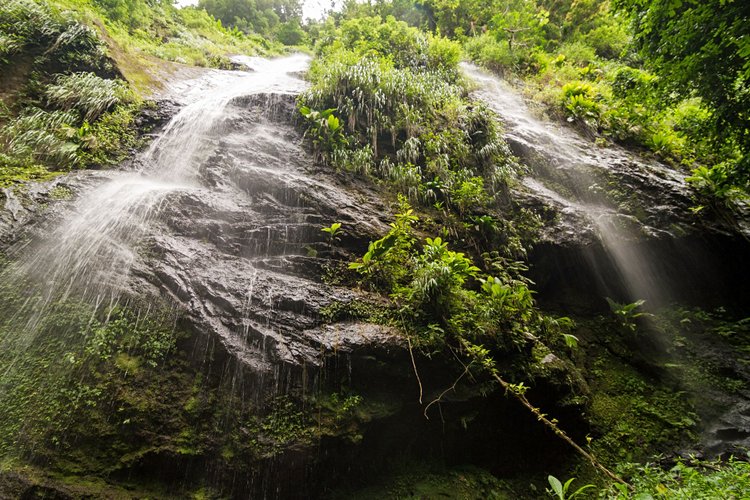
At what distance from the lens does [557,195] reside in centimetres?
778

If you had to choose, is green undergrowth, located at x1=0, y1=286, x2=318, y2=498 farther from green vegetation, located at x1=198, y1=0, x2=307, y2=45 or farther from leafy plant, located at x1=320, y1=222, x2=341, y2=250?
green vegetation, located at x1=198, y1=0, x2=307, y2=45

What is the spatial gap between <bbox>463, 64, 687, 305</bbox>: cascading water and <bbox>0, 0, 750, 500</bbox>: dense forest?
59 millimetres

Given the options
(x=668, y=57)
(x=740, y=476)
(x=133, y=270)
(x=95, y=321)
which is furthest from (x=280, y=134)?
(x=740, y=476)

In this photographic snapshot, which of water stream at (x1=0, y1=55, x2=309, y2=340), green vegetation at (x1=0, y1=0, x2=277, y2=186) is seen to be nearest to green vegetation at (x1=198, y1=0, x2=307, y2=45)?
green vegetation at (x1=0, y1=0, x2=277, y2=186)

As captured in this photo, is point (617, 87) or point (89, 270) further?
point (617, 87)

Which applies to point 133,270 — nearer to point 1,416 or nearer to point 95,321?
point 95,321

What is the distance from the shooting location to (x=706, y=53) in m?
5.18

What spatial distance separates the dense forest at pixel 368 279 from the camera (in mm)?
3943

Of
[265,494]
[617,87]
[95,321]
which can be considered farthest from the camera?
[617,87]

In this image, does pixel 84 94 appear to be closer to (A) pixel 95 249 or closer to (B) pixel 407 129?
(A) pixel 95 249

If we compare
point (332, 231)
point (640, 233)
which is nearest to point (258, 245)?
point (332, 231)

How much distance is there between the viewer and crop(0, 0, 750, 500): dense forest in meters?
3.94

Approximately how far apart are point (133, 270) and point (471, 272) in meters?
5.00

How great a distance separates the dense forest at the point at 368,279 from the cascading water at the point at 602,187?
0.06m
